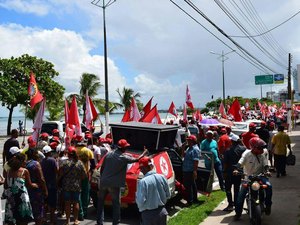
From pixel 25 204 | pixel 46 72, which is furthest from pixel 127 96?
pixel 25 204

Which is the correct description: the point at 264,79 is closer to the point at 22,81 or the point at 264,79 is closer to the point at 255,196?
the point at 22,81

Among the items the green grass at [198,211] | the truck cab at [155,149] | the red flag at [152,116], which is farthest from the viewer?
the red flag at [152,116]

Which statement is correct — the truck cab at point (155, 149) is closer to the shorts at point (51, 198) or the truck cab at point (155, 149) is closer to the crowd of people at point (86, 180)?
the crowd of people at point (86, 180)

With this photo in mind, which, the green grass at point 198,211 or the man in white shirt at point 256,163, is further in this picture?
the green grass at point 198,211

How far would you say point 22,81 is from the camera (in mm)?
38344

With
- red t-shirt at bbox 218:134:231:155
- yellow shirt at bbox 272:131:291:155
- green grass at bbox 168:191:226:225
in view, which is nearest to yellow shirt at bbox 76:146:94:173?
green grass at bbox 168:191:226:225

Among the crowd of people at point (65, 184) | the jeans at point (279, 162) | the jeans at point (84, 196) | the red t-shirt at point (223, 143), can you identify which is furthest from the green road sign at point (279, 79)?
the jeans at point (84, 196)

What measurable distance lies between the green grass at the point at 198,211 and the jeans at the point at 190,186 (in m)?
0.20

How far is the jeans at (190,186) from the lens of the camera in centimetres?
891

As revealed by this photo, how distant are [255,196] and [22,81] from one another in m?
34.6

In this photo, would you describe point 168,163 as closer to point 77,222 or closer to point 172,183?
point 172,183

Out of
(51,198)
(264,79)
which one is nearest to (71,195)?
(51,198)

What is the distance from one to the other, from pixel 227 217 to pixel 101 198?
2.59 metres

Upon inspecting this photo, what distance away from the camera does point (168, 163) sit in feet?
28.8
